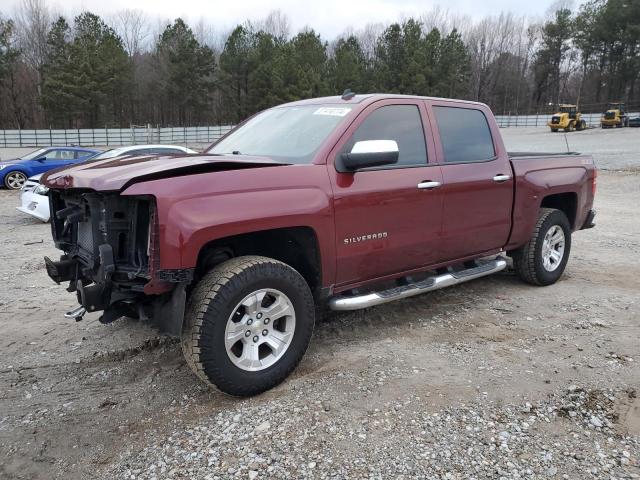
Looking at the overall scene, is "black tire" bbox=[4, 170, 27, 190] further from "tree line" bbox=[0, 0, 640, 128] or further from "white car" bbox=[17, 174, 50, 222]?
"tree line" bbox=[0, 0, 640, 128]

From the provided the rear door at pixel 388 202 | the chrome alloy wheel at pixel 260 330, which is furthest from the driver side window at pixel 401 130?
the chrome alloy wheel at pixel 260 330

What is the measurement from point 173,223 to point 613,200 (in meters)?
12.7

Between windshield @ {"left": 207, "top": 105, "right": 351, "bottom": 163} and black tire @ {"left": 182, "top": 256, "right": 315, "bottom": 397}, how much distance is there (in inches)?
34.2

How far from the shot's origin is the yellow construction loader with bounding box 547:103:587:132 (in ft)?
136

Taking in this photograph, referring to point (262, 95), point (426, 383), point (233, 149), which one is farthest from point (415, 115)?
point (262, 95)

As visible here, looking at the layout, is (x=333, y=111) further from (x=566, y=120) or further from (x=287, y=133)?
(x=566, y=120)

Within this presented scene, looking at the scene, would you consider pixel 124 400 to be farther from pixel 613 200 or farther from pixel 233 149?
pixel 613 200

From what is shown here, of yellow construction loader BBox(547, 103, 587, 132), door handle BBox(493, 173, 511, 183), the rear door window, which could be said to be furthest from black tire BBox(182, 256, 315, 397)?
yellow construction loader BBox(547, 103, 587, 132)

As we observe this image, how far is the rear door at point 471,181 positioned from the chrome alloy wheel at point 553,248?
30.8 inches

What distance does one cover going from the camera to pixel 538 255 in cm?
545

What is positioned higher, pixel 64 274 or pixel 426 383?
pixel 64 274

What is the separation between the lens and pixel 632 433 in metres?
2.91

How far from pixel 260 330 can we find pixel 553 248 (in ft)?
12.6

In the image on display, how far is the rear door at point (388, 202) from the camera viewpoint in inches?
144
